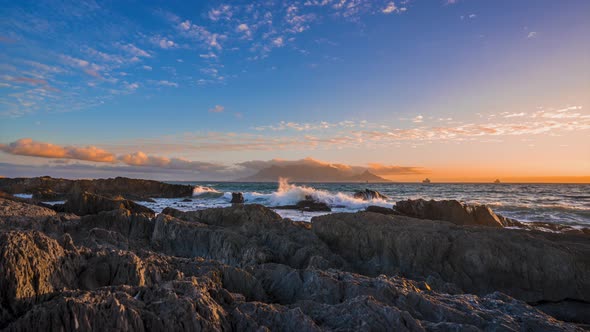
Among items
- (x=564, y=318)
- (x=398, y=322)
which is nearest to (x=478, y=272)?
(x=564, y=318)

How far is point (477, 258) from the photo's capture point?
29.6ft

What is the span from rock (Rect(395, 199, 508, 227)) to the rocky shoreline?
8.76 metres

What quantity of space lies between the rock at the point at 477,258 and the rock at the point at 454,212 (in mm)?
9215

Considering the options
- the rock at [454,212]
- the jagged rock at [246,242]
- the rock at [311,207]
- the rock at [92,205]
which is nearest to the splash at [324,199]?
the rock at [311,207]

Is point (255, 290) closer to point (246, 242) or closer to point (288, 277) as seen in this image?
point (288, 277)

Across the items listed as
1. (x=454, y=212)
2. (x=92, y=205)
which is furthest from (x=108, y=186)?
(x=454, y=212)

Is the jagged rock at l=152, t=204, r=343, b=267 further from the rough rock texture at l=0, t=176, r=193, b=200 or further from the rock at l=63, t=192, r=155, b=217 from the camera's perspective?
the rough rock texture at l=0, t=176, r=193, b=200

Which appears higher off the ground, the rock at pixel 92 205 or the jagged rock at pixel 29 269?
the jagged rock at pixel 29 269

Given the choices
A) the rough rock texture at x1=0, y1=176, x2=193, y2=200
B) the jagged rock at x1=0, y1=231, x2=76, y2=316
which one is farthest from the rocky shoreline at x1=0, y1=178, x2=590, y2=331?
the rough rock texture at x1=0, y1=176, x2=193, y2=200

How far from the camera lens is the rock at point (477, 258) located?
842 centimetres

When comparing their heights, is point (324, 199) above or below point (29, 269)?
below

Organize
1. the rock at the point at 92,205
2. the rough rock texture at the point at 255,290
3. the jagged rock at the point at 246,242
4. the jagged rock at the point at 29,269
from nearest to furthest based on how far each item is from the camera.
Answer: the rough rock texture at the point at 255,290 < the jagged rock at the point at 29,269 < the jagged rock at the point at 246,242 < the rock at the point at 92,205

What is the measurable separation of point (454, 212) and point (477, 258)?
43.7ft

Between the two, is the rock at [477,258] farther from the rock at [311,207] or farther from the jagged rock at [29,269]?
the rock at [311,207]
